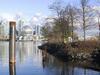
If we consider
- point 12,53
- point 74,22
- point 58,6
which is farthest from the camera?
point 58,6

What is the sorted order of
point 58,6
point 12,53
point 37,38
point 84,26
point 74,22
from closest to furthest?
point 12,53
point 84,26
point 74,22
point 58,6
point 37,38

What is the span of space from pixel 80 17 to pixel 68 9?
6.25 metres

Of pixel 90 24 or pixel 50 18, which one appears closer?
pixel 90 24

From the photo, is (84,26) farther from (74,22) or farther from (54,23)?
(54,23)

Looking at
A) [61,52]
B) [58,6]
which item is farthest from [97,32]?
[58,6]

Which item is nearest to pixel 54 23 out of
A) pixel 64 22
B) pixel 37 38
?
pixel 64 22

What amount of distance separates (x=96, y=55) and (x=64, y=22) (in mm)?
16640

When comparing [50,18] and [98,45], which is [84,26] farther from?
[50,18]

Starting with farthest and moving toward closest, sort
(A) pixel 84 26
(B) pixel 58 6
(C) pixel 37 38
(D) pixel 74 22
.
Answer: (C) pixel 37 38
(B) pixel 58 6
(D) pixel 74 22
(A) pixel 84 26

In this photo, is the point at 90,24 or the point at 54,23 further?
the point at 54,23

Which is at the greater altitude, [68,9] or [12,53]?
[68,9]

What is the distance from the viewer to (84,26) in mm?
47094

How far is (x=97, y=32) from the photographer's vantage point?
49.7 metres

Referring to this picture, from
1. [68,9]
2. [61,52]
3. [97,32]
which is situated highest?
[68,9]
